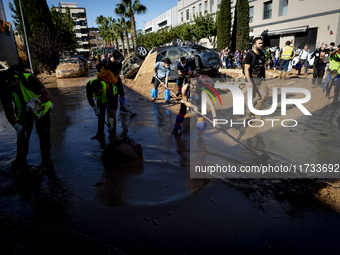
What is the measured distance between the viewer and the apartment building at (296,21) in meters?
17.3

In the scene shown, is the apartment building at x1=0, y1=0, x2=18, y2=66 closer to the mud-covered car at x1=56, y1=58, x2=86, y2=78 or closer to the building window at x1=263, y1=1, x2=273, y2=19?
the mud-covered car at x1=56, y1=58, x2=86, y2=78

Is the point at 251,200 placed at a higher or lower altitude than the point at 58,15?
lower

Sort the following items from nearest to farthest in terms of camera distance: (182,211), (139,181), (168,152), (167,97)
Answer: (182,211), (139,181), (168,152), (167,97)

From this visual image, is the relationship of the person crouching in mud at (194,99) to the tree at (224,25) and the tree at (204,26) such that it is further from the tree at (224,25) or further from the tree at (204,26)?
the tree at (204,26)

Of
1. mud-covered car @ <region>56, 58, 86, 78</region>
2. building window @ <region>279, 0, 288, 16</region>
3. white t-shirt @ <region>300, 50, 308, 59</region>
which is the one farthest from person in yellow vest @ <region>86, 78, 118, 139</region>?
building window @ <region>279, 0, 288, 16</region>

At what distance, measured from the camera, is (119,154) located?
3873mm

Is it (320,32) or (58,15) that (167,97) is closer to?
(320,32)

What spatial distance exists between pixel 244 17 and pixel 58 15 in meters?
23.8

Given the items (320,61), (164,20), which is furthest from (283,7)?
(164,20)

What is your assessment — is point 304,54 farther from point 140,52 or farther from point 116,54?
point 116,54

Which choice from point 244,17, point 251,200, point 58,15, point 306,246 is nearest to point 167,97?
point 251,200

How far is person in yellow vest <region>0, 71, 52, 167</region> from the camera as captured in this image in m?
3.14

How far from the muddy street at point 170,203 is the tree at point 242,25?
2051 cm

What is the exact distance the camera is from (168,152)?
4500mm
